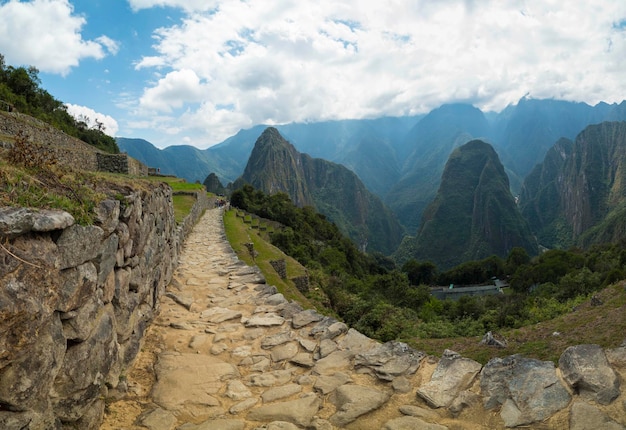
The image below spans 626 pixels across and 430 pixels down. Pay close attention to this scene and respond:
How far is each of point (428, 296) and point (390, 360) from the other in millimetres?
20818

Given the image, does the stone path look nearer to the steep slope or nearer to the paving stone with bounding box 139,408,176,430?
the paving stone with bounding box 139,408,176,430

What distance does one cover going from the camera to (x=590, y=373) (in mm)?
3070

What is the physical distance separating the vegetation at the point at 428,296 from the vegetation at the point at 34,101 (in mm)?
18636

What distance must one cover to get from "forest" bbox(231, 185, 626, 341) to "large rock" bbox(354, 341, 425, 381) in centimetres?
366

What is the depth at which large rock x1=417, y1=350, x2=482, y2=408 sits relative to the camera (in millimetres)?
3447

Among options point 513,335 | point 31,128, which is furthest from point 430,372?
point 31,128

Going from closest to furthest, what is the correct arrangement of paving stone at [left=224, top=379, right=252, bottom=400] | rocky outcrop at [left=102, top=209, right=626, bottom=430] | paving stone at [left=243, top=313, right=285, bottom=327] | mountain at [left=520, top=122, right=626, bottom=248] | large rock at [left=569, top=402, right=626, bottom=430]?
large rock at [left=569, top=402, right=626, bottom=430], rocky outcrop at [left=102, top=209, right=626, bottom=430], paving stone at [left=224, top=379, right=252, bottom=400], paving stone at [left=243, top=313, right=285, bottom=327], mountain at [left=520, top=122, right=626, bottom=248]

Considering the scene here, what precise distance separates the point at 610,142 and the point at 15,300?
705 feet

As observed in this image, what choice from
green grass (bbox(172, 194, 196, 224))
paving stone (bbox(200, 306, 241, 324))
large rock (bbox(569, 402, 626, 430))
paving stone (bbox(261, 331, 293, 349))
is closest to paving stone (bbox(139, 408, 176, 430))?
paving stone (bbox(261, 331, 293, 349))

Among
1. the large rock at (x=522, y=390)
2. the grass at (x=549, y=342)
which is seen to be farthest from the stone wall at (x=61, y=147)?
the large rock at (x=522, y=390)

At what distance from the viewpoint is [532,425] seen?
9.43 ft

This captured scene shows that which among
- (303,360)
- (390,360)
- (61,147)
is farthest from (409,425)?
(61,147)

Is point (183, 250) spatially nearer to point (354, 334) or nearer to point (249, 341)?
point (249, 341)

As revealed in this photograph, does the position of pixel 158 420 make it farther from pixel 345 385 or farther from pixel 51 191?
pixel 51 191
